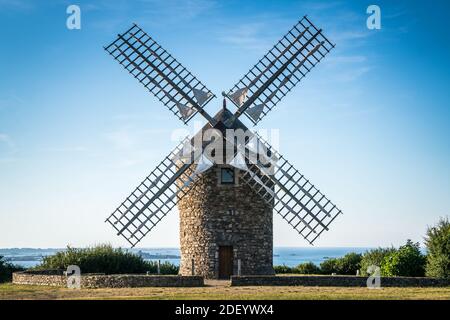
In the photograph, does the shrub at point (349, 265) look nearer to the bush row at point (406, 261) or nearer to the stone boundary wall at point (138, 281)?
the bush row at point (406, 261)

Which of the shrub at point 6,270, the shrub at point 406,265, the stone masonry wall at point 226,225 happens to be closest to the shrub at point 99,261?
the shrub at point 6,270

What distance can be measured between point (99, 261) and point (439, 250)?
1640cm

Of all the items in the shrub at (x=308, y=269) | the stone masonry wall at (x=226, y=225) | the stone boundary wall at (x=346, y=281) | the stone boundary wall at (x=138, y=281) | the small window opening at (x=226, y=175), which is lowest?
the shrub at (x=308, y=269)

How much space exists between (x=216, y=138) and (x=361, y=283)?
8571mm

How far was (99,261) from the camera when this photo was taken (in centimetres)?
3412

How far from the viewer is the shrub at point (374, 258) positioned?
33844 mm

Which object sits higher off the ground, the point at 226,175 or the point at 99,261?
the point at 226,175

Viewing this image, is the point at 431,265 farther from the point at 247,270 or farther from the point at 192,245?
the point at 192,245

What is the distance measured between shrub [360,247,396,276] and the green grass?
854cm

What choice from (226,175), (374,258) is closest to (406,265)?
(374,258)

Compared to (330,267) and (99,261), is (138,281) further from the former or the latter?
(330,267)

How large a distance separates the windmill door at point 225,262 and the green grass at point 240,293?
415cm

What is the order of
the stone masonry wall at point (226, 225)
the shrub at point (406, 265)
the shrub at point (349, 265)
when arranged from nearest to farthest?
the stone masonry wall at point (226, 225) < the shrub at point (406, 265) < the shrub at point (349, 265)
